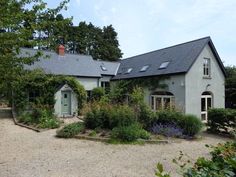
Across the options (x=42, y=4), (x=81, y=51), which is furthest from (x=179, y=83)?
(x=81, y=51)

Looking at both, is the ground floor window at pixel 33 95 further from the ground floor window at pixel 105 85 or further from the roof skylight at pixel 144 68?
the roof skylight at pixel 144 68

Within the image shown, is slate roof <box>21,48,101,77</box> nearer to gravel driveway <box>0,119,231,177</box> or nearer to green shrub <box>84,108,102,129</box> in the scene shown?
green shrub <box>84,108,102,129</box>

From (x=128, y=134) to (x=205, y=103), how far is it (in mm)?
11265

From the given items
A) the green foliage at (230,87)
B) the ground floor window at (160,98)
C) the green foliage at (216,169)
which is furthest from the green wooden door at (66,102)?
the green foliage at (216,169)

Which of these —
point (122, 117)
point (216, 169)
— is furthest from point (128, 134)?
point (216, 169)

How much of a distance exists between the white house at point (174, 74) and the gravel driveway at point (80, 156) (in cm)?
682

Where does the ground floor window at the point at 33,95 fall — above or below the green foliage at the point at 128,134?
above

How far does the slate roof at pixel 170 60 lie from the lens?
19.2 metres

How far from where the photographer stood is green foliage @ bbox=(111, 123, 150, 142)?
1132 centimetres

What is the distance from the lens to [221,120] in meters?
14.2

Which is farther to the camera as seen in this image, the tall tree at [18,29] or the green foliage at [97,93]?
the green foliage at [97,93]

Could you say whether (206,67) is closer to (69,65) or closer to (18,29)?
(69,65)

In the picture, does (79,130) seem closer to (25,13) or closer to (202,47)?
(25,13)

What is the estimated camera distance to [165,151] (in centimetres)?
983
